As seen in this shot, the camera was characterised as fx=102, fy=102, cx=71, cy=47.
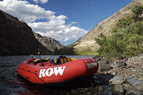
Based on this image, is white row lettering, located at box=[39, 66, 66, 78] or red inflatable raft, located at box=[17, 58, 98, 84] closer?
red inflatable raft, located at box=[17, 58, 98, 84]

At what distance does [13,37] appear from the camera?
61.4m

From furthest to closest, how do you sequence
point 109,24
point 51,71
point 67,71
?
point 109,24 → point 51,71 → point 67,71

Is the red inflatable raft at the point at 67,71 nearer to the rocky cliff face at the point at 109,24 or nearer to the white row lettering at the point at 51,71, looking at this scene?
the white row lettering at the point at 51,71

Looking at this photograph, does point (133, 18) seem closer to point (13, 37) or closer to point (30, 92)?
point (30, 92)

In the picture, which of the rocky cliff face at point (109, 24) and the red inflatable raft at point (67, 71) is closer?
the red inflatable raft at point (67, 71)

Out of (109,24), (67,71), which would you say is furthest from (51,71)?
(109,24)

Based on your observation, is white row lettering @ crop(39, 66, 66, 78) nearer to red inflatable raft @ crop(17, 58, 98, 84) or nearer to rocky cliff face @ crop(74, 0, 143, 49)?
red inflatable raft @ crop(17, 58, 98, 84)

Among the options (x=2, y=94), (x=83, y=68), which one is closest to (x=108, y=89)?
(x=83, y=68)

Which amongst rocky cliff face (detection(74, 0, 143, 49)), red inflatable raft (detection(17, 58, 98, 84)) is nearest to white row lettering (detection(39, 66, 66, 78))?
red inflatable raft (detection(17, 58, 98, 84))

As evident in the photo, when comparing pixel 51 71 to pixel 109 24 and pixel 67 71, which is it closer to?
pixel 67 71

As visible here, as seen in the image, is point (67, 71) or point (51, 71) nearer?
point (67, 71)

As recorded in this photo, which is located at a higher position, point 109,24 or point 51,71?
point 109,24

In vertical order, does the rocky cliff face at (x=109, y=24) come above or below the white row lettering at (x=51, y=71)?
above

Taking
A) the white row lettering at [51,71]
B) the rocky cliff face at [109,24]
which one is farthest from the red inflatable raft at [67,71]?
the rocky cliff face at [109,24]
